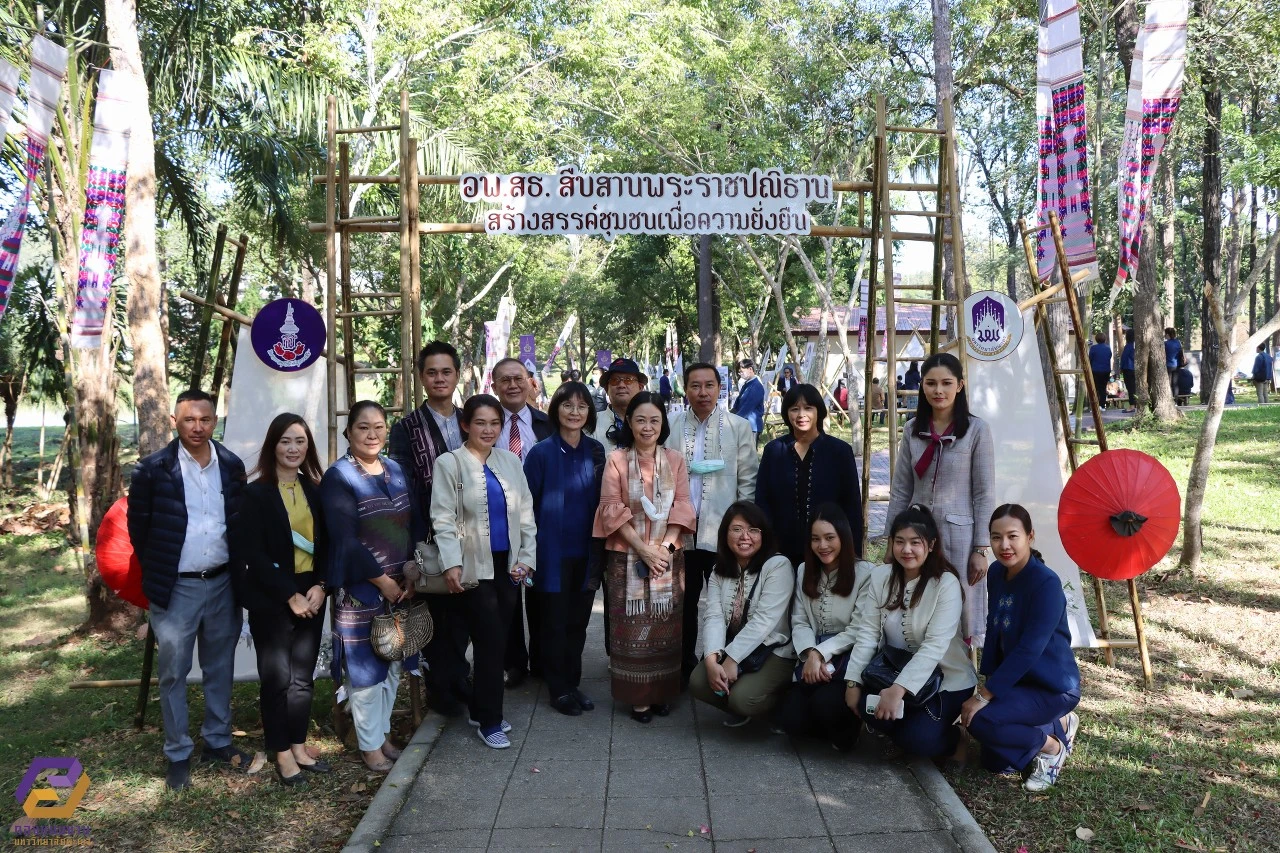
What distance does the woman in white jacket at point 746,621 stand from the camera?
4.63 m

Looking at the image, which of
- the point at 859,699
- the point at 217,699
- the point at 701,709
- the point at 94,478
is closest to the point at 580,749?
the point at 701,709

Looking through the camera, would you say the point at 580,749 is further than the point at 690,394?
No

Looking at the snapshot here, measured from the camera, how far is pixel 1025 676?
4219mm

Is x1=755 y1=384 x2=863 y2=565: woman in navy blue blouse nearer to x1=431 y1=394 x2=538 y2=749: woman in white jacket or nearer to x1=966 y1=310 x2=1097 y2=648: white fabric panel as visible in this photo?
x1=966 y1=310 x2=1097 y2=648: white fabric panel

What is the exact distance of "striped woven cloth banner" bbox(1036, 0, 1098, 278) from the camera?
629cm

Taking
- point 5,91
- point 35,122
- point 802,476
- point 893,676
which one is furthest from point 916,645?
point 35,122

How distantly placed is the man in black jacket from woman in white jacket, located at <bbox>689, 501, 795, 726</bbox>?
2127mm

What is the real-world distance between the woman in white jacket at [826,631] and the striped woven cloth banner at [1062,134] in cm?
277

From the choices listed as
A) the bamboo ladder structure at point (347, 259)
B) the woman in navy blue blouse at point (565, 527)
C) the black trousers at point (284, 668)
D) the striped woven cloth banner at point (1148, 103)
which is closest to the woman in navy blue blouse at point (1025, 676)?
the woman in navy blue blouse at point (565, 527)

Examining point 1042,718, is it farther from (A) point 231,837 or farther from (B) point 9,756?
(B) point 9,756

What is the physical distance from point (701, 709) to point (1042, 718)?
66.5 inches

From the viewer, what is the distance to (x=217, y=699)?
454 centimetres

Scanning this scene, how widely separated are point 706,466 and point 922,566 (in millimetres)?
1221

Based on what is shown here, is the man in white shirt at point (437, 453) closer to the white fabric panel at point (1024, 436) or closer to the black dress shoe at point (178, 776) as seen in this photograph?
the black dress shoe at point (178, 776)
